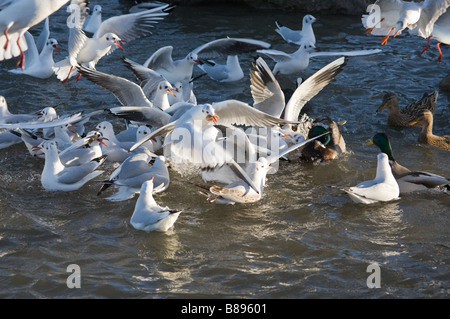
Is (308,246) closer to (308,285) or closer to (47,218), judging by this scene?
(308,285)

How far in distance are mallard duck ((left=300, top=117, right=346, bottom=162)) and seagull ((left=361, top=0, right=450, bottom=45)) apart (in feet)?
5.56

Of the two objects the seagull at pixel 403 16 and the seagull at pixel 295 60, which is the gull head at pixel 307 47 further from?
the seagull at pixel 403 16

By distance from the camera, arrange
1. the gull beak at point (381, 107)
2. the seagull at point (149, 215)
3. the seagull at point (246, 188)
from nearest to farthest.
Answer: the seagull at point (149, 215) → the seagull at point (246, 188) → the gull beak at point (381, 107)

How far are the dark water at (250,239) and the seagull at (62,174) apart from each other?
10cm

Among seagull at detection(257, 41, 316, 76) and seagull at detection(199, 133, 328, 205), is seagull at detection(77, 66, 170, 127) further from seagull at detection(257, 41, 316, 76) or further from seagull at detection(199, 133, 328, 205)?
seagull at detection(257, 41, 316, 76)

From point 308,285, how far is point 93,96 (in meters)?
5.93

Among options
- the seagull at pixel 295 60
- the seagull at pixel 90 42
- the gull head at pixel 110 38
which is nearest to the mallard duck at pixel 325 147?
the seagull at pixel 295 60

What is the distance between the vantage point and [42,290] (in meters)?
5.32

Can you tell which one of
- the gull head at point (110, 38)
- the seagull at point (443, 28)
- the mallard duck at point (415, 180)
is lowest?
the mallard duck at point (415, 180)

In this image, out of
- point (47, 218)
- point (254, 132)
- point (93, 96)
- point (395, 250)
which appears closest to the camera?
point (395, 250)

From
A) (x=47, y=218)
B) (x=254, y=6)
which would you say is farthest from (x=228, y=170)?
(x=254, y=6)

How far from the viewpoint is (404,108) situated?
30.4 ft

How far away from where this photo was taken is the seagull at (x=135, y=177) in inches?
268
